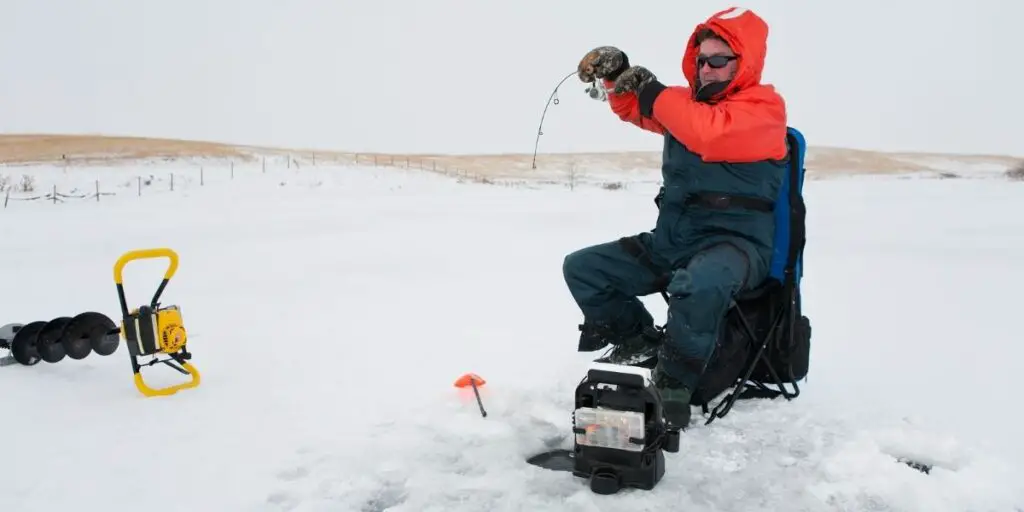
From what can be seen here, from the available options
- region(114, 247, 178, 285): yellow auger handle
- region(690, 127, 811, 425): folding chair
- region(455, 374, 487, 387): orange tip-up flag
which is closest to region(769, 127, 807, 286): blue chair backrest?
region(690, 127, 811, 425): folding chair

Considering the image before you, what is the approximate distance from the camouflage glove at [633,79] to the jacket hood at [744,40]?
1.13ft

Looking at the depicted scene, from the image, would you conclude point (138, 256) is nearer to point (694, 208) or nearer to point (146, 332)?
point (146, 332)

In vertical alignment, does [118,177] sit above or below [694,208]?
above

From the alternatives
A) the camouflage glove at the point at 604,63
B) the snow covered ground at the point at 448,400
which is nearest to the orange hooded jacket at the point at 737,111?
the camouflage glove at the point at 604,63

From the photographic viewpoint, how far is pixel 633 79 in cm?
341

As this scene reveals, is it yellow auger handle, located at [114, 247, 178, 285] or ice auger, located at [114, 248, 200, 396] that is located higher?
yellow auger handle, located at [114, 247, 178, 285]

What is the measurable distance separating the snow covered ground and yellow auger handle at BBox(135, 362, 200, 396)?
55 millimetres

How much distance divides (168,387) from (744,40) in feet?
10.9

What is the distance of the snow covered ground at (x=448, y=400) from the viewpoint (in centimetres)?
257

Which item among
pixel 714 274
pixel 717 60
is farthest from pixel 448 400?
pixel 717 60

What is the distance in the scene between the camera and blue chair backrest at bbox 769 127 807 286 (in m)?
3.36

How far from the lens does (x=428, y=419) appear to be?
10.8 ft

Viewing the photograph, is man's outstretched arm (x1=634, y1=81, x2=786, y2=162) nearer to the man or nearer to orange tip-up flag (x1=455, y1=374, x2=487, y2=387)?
the man

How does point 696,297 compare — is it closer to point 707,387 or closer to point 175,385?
point 707,387
